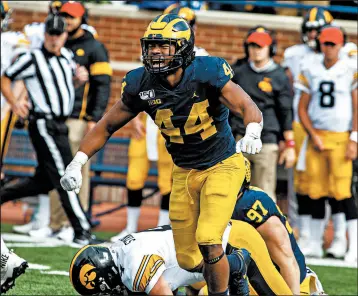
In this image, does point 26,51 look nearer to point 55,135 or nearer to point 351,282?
point 55,135

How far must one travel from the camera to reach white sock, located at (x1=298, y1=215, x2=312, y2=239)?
9.46 metres

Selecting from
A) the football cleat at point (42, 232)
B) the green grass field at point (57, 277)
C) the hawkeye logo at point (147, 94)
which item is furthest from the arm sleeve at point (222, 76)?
the football cleat at point (42, 232)

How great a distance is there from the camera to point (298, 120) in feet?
32.9

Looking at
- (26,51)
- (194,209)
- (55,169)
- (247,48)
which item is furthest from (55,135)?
(194,209)

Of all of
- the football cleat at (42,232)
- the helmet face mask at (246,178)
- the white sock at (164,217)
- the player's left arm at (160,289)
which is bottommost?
the football cleat at (42,232)

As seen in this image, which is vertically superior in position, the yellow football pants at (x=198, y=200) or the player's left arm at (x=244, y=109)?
the player's left arm at (x=244, y=109)

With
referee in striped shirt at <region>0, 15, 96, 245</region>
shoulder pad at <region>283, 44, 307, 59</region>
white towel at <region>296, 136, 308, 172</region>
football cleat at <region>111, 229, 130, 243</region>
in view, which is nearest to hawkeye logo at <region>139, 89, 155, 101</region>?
referee in striped shirt at <region>0, 15, 96, 245</region>

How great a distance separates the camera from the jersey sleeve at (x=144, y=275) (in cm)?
536

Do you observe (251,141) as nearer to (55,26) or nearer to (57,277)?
(57,277)

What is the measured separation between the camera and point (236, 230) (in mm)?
6090

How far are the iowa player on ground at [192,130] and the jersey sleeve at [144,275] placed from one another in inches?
10.9

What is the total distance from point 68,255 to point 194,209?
2.67 meters

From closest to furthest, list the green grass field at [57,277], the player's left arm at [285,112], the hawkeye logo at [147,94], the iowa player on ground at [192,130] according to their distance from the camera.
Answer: the iowa player on ground at [192,130], the hawkeye logo at [147,94], the green grass field at [57,277], the player's left arm at [285,112]

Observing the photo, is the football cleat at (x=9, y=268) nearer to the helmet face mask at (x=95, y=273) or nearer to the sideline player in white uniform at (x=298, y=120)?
the helmet face mask at (x=95, y=273)
